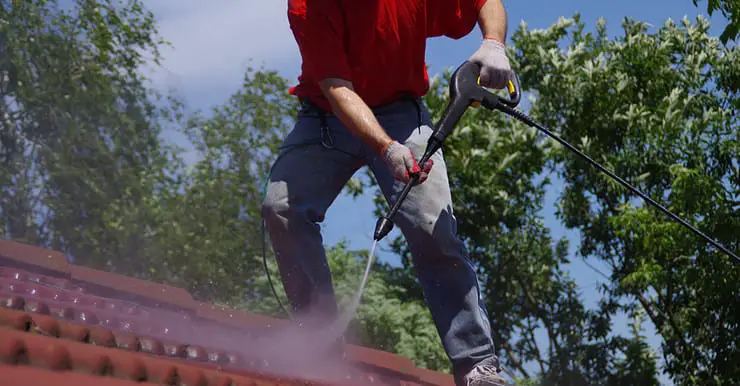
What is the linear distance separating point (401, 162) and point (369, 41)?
50 cm

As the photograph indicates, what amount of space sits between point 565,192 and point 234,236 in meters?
8.12

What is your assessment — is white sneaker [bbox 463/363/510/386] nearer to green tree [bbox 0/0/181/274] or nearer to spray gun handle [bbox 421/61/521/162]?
spray gun handle [bbox 421/61/521/162]

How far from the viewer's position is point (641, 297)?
14.1 metres

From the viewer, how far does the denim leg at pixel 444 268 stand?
293 cm

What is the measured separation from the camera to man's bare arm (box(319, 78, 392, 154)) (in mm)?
2885

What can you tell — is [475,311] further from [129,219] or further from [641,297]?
[129,219]

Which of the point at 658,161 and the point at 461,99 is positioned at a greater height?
the point at 658,161

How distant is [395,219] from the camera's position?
9.70 ft

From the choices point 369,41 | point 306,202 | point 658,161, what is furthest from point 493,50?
point 658,161

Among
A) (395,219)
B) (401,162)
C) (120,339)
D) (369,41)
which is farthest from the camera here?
(369,41)

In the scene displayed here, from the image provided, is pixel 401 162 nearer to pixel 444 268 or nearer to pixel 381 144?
pixel 381 144

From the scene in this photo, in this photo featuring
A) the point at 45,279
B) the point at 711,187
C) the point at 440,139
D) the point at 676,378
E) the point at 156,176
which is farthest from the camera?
the point at 156,176

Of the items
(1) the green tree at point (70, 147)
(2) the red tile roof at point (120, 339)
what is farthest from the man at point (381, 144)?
(1) the green tree at point (70, 147)

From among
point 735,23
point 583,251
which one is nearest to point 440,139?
point 735,23
